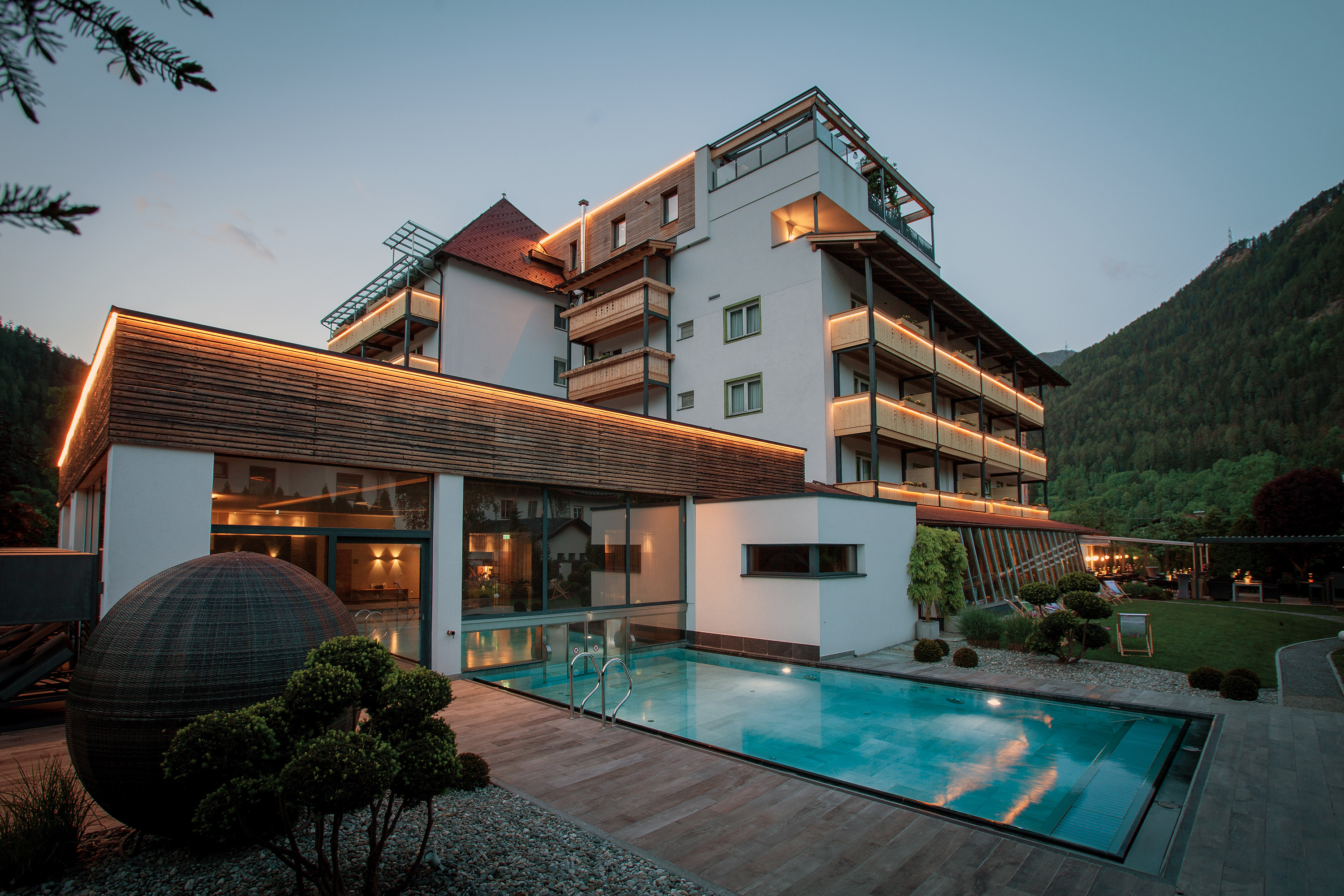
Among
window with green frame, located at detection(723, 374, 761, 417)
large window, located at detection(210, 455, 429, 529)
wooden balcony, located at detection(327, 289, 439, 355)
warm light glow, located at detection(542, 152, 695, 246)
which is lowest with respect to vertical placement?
large window, located at detection(210, 455, 429, 529)

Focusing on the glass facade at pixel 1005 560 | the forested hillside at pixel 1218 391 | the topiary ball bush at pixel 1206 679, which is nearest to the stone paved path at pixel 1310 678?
the topiary ball bush at pixel 1206 679

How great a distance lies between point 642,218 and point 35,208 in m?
23.9

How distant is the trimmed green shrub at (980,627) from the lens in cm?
1372

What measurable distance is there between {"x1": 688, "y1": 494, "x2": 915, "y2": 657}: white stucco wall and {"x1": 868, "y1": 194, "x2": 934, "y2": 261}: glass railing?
1310 centimetres

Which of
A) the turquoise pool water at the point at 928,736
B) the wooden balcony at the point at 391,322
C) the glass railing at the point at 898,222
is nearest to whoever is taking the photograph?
the turquoise pool water at the point at 928,736

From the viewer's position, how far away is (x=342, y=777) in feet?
9.91

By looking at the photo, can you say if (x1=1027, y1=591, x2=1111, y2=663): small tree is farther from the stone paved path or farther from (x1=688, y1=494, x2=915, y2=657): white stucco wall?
(x1=688, y1=494, x2=915, y2=657): white stucco wall

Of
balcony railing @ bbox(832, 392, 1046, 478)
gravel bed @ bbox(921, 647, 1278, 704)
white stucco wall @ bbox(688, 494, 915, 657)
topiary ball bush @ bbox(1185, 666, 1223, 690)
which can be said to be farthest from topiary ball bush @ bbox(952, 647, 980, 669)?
balcony railing @ bbox(832, 392, 1046, 478)

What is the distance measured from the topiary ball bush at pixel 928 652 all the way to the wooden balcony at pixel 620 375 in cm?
1265

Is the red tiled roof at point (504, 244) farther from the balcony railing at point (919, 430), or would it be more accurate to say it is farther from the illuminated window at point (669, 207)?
the balcony railing at point (919, 430)

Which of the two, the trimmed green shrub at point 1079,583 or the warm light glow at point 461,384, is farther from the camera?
the trimmed green shrub at point 1079,583

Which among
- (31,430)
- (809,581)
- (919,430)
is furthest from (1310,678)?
(31,430)

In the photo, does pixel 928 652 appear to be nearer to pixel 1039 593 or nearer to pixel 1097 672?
pixel 1097 672

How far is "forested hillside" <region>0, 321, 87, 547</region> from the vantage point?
1473cm
